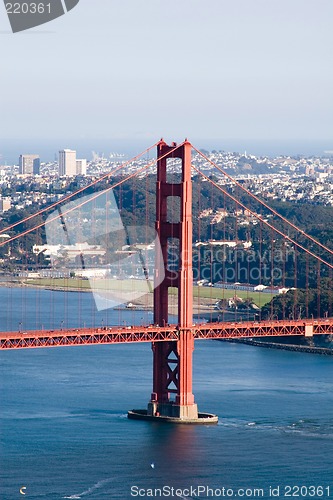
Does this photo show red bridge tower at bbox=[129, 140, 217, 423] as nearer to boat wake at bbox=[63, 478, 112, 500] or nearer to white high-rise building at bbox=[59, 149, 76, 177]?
boat wake at bbox=[63, 478, 112, 500]

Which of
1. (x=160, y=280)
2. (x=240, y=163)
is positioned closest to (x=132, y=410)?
(x=160, y=280)

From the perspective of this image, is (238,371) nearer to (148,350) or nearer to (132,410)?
(148,350)

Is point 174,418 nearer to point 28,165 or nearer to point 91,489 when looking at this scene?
point 91,489

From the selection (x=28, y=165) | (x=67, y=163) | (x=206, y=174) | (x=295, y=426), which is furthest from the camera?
(x=28, y=165)

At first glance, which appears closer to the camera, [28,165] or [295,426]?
[295,426]

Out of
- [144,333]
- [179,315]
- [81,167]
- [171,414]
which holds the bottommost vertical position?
[171,414]

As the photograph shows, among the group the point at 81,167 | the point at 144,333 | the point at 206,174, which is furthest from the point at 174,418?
the point at 81,167

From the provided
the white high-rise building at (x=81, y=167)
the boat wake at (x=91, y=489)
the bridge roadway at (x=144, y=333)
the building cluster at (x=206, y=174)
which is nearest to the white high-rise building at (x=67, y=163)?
the building cluster at (x=206, y=174)
